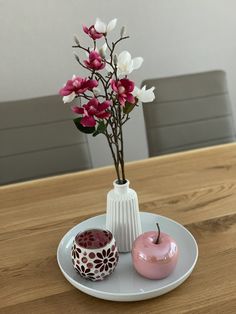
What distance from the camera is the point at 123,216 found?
0.95 m

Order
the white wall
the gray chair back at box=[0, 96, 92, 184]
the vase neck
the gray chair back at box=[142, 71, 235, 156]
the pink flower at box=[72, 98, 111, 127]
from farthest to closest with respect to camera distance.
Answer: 1. the white wall
2. the gray chair back at box=[142, 71, 235, 156]
3. the gray chair back at box=[0, 96, 92, 184]
4. the vase neck
5. the pink flower at box=[72, 98, 111, 127]

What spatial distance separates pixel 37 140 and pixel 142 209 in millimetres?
533

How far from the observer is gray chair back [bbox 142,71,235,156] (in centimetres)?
167

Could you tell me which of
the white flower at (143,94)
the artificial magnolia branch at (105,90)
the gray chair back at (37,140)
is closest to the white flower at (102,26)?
the artificial magnolia branch at (105,90)

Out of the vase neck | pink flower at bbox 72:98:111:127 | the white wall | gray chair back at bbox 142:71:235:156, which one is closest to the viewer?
pink flower at bbox 72:98:111:127

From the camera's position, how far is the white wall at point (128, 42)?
187 cm

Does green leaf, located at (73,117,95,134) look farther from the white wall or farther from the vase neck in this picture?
the white wall

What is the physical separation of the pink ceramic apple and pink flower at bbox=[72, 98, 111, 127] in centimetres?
26

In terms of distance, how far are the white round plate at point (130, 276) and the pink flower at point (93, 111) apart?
0.32 meters

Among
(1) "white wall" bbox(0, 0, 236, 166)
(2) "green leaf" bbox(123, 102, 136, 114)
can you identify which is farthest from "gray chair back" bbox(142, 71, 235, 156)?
(2) "green leaf" bbox(123, 102, 136, 114)

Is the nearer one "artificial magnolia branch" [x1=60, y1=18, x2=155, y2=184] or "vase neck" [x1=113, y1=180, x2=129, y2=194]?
"artificial magnolia branch" [x1=60, y1=18, x2=155, y2=184]

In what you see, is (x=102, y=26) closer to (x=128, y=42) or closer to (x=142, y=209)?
(x=142, y=209)

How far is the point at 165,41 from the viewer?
6.82ft

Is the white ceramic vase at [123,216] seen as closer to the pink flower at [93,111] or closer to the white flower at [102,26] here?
the pink flower at [93,111]
